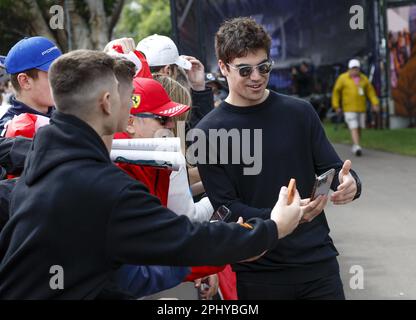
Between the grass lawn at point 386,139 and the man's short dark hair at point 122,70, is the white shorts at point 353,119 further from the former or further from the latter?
the man's short dark hair at point 122,70

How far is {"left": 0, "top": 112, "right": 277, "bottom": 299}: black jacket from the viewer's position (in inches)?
95.2

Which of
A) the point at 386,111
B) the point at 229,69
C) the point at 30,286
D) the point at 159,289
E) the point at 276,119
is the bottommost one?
the point at 386,111

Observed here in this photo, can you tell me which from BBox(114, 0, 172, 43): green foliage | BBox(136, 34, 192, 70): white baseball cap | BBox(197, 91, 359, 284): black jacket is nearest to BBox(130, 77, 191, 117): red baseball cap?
BBox(197, 91, 359, 284): black jacket

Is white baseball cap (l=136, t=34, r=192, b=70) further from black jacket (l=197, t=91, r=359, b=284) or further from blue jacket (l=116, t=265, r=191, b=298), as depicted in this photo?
blue jacket (l=116, t=265, r=191, b=298)

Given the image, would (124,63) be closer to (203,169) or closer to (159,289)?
(159,289)

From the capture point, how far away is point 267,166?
3.71 metres

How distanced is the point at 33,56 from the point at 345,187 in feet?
5.87

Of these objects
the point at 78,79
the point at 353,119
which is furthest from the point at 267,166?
the point at 353,119

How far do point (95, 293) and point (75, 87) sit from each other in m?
0.68

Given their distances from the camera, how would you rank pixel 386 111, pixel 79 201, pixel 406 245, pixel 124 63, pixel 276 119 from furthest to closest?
pixel 386 111, pixel 406 245, pixel 276 119, pixel 124 63, pixel 79 201

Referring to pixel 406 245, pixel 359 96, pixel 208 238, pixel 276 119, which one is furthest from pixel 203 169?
pixel 359 96

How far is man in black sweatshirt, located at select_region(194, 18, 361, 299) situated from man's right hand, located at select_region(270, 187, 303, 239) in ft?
2.48

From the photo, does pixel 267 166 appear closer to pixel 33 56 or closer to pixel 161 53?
pixel 33 56

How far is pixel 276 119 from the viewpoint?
3.78 meters
